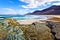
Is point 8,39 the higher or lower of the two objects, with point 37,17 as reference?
lower

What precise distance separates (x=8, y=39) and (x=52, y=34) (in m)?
1.05

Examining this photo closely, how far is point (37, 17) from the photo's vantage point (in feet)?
12.5

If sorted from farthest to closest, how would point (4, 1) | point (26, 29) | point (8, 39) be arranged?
point (4, 1) < point (26, 29) < point (8, 39)

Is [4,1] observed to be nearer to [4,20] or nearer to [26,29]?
[4,20]

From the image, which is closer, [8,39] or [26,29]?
[8,39]

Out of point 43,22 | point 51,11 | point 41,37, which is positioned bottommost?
point 41,37

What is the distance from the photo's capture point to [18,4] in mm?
3730

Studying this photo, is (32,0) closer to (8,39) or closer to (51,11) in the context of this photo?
(51,11)

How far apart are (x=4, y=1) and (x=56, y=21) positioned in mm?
1332

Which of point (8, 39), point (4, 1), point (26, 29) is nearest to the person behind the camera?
point (8, 39)

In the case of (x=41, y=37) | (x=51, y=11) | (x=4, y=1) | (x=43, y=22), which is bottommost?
(x=41, y=37)

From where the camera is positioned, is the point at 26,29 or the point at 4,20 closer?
the point at 26,29

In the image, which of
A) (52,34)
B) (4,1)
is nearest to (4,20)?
(4,1)

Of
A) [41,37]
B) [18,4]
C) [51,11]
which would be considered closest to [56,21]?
[51,11]
